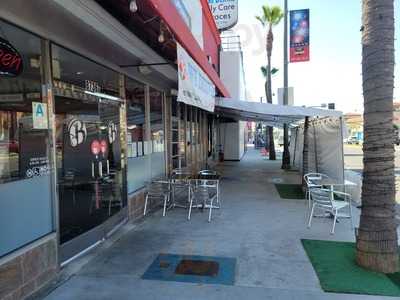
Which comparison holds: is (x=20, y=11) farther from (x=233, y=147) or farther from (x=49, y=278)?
(x=233, y=147)

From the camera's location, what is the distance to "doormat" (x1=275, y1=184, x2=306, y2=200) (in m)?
8.96

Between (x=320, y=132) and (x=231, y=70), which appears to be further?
(x=231, y=70)

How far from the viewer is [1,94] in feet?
10.4

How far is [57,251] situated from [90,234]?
0.86m

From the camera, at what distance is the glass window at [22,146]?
319cm

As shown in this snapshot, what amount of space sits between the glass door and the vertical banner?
10389mm

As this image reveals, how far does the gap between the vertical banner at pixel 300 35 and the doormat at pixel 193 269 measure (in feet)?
38.0

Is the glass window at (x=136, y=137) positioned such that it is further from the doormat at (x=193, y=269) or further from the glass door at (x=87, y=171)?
the doormat at (x=193, y=269)

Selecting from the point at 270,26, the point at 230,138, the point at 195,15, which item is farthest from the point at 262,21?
the point at 195,15

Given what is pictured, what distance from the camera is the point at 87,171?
497 centimetres

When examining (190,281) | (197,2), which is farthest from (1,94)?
(197,2)

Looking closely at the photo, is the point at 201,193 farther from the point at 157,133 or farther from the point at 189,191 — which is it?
the point at 157,133

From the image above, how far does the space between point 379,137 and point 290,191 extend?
5.93 m

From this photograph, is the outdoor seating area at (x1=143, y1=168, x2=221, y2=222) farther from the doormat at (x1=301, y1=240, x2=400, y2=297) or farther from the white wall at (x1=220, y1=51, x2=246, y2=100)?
the white wall at (x1=220, y1=51, x2=246, y2=100)
